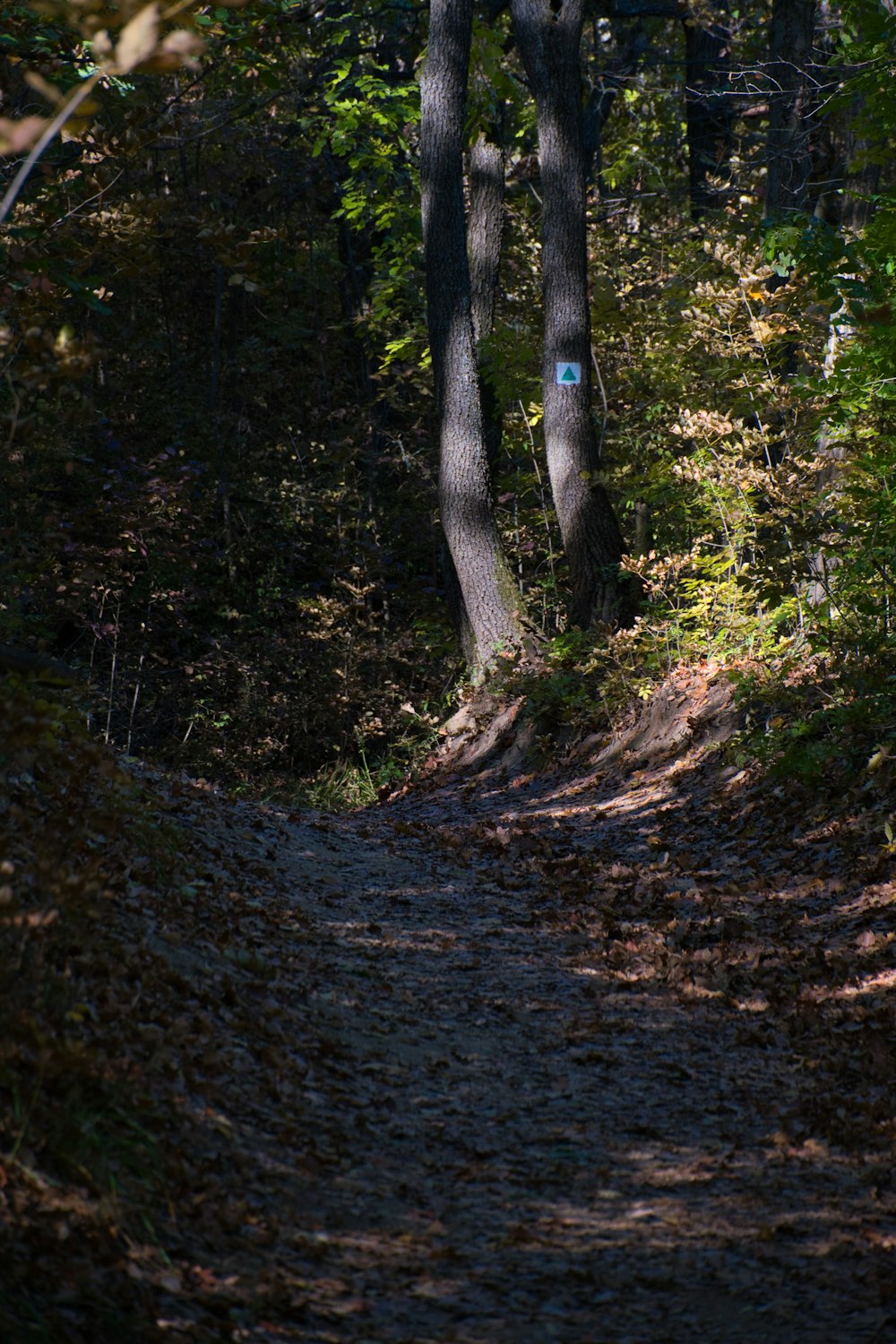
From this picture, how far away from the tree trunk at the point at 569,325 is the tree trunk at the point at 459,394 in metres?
0.88

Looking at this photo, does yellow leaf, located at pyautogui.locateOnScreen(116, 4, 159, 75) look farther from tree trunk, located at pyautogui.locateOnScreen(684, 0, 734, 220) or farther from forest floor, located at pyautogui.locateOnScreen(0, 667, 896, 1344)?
tree trunk, located at pyautogui.locateOnScreen(684, 0, 734, 220)

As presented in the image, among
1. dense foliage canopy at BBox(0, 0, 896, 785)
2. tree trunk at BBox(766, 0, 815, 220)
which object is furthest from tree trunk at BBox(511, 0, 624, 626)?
tree trunk at BBox(766, 0, 815, 220)

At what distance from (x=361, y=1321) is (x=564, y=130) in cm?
1125

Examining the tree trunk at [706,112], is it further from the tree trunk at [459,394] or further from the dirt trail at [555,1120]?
the dirt trail at [555,1120]

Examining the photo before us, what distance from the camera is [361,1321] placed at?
9.41ft

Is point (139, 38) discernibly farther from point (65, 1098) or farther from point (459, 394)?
point (459, 394)

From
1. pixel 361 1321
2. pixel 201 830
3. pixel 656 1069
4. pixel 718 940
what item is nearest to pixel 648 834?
pixel 718 940

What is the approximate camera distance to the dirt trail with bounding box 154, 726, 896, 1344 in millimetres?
3031

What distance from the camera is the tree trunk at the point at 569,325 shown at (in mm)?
11734

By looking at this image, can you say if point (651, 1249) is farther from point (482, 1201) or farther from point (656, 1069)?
point (656, 1069)

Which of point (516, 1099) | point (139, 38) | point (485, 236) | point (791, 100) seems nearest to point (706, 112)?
point (791, 100)

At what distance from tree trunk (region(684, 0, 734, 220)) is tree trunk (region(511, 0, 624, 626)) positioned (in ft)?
12.8

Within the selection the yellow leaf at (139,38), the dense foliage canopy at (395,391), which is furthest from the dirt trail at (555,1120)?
the yellow leaf at (139,38)

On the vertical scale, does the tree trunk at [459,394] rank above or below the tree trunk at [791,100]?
below
